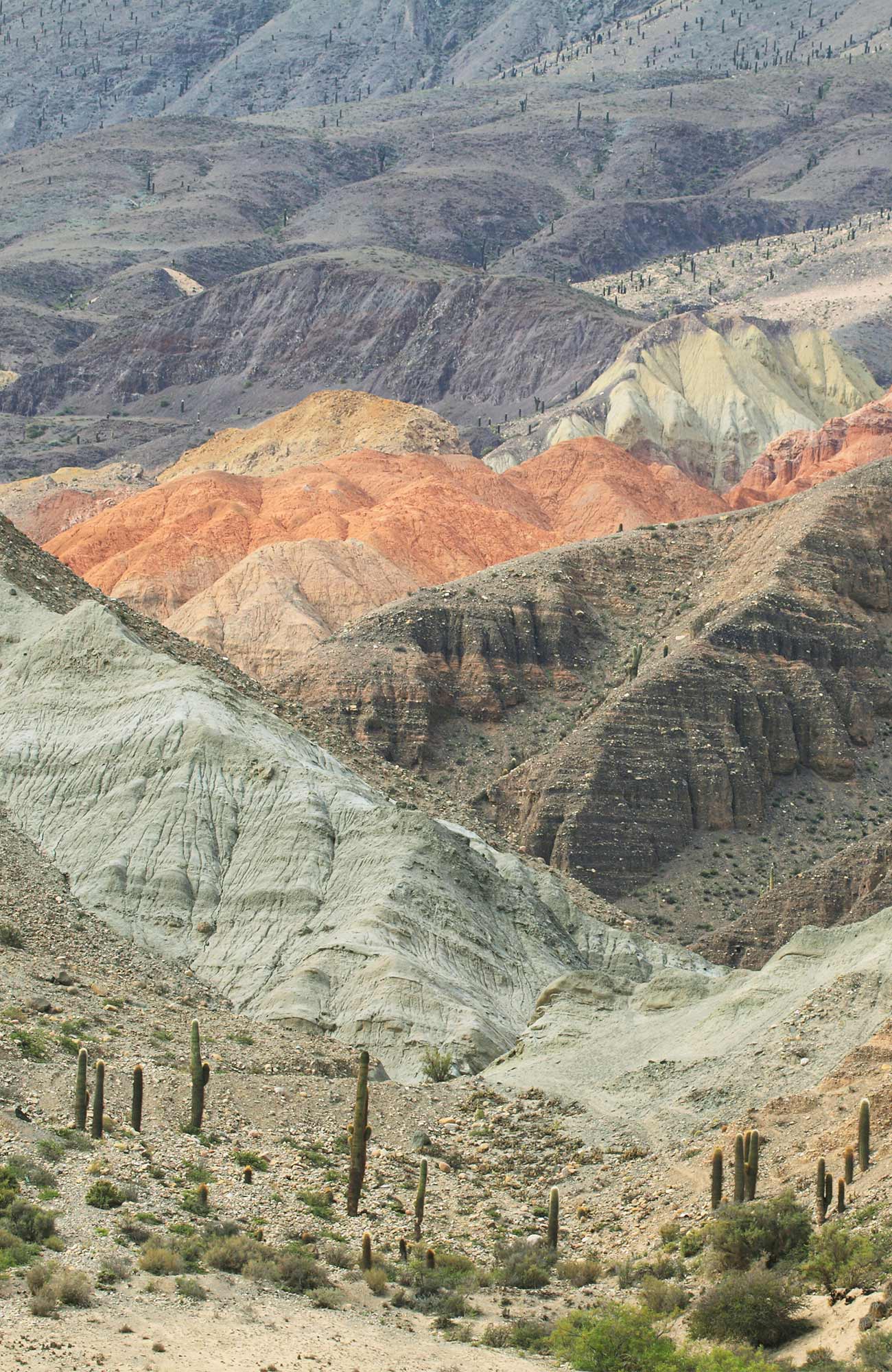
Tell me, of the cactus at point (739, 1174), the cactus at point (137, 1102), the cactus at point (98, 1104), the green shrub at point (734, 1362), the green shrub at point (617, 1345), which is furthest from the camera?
the cactus at point (137, 1102)

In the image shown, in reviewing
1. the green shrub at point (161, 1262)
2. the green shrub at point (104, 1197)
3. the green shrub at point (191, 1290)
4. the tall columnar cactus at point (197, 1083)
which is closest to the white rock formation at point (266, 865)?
the tall columnar cactus at point (197, 1083)

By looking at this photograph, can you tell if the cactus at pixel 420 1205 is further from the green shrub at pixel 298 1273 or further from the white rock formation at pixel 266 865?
the white rock formation at pixel 266 865

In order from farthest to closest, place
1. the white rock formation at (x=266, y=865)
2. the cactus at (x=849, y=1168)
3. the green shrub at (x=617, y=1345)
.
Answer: the white rock formation at (x=266, y=865), the cactus at (x=849, y=1168), the green shrub at (x=617, y=1345)

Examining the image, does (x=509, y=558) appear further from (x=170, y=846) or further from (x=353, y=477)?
(x=170, y=846)

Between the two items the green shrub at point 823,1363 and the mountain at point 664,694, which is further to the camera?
the mountain at point 664,694

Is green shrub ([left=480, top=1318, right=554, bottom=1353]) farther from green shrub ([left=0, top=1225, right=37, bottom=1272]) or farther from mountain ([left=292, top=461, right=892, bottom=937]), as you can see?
mountain ([left=292, top=461, right=892, bottom=937])

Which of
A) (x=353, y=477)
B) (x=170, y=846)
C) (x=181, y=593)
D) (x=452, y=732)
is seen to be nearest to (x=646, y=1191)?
→ (x=170, y=846)
